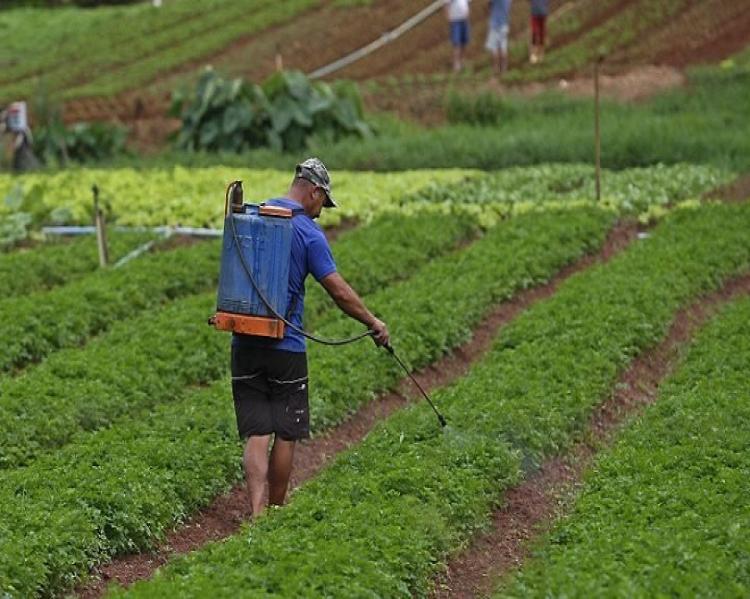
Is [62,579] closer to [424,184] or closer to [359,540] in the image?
[359,540]

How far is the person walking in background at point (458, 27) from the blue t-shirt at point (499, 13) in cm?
55

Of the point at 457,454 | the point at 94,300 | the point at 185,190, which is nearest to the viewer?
the point at 457,454

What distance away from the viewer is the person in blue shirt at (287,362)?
32.6ft

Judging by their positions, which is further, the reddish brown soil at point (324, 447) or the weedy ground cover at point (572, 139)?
the weedy ground cover at point (572, 139)

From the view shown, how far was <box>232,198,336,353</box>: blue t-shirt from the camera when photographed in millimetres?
9914

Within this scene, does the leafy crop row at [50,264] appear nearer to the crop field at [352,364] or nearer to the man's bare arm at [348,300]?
the crop field at [352,364]

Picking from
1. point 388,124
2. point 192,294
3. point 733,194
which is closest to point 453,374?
point 192,294

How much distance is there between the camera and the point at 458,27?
32.1 meters

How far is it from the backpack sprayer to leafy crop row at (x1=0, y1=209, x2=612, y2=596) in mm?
1208

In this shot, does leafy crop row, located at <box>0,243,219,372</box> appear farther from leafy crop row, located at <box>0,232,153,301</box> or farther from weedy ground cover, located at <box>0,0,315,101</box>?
weedy ground cover, located at <box>0,0,315,101</box>

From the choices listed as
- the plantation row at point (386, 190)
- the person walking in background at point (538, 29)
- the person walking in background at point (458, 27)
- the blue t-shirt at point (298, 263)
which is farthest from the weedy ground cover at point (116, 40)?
the blue t-shirt at point (298, 263)

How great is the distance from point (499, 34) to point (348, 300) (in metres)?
22.8

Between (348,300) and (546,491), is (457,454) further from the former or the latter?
(348,300)

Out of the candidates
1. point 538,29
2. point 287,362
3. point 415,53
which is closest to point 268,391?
point 287,362
